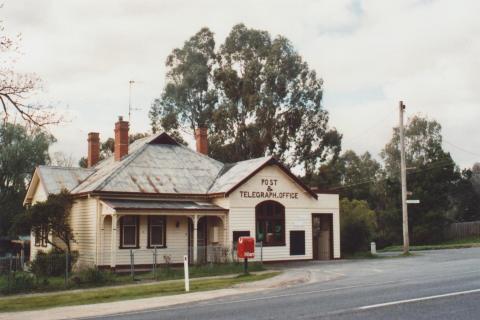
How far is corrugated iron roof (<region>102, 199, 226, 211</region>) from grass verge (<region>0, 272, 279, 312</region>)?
22.7 feet

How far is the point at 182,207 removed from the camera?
3019 centimetres

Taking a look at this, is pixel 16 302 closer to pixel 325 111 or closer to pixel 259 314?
pixel 259 314

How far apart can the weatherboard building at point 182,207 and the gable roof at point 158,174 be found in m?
0.06

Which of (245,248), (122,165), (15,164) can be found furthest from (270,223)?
(15,164)

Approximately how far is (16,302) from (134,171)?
46.7 ft

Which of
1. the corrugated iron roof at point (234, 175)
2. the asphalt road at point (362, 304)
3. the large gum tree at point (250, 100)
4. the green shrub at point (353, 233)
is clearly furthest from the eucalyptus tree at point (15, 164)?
the asphalt road at point (362, 304)

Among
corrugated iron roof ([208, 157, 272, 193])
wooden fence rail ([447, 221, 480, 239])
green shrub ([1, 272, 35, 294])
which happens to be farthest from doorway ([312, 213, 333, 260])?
wooden fence rail ([447, 221, 480, 239])

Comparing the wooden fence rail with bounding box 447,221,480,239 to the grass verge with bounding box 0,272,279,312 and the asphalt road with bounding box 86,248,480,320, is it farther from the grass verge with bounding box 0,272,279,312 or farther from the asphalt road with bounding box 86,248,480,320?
the asphalt road with bounding box 86,248,480,320

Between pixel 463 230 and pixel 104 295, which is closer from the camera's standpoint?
pixel 104 295

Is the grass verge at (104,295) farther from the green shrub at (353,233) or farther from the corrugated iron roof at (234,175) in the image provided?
the green shrub at (353,233)

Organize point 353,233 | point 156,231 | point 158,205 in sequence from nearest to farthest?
point 158,205, point 156,231, point 353,233

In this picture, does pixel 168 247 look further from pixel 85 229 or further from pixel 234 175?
pixel 234 175

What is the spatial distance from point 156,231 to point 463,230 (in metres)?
37.2

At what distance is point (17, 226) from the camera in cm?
2898
